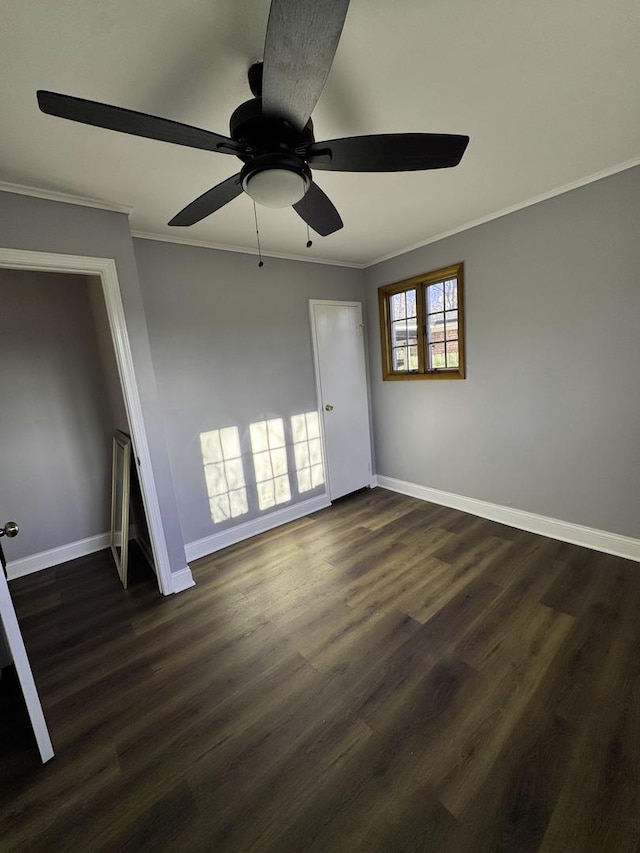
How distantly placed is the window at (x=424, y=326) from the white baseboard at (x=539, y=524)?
1204 mm

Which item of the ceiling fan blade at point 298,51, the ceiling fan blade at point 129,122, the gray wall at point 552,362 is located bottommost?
the gray wall at point 552,362

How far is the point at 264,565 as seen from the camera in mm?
2635

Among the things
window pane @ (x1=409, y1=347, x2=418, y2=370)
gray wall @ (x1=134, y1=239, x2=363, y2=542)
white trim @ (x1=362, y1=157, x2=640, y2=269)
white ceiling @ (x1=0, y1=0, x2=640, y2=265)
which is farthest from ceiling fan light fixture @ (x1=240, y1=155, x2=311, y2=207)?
window pane @ (x1=409, y1=347, x2=418, y2=370)

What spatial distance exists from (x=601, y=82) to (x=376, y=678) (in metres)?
2.78

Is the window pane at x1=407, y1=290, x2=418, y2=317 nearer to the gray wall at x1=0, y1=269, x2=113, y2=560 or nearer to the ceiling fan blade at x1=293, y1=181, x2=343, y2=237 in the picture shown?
the ceiling fan blade at x1=293, y1=181, x2=343, y2=237

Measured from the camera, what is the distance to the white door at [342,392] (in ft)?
11.4

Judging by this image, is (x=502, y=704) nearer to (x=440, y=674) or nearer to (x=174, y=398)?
(x=440, y=674)

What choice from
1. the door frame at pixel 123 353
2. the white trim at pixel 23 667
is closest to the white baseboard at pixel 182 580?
the door frame at pixel 123 353

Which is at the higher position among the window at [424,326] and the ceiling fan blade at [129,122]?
the ceiling fan blade at [129,122]

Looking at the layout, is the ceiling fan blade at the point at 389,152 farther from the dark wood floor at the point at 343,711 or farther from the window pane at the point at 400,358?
the window pane at the point at 400,358

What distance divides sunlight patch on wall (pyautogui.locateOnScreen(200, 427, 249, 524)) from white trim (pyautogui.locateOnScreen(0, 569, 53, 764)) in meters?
1.58

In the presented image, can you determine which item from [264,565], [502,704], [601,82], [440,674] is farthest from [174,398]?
[601,82]

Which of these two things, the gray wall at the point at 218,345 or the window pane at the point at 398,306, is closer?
the gray wall at the point at 218,345

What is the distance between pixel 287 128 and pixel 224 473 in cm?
241
